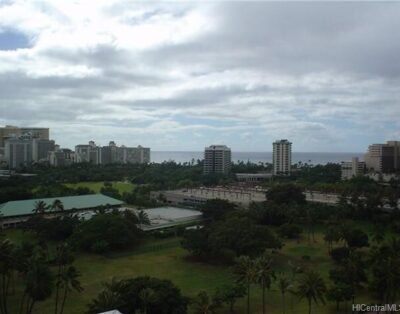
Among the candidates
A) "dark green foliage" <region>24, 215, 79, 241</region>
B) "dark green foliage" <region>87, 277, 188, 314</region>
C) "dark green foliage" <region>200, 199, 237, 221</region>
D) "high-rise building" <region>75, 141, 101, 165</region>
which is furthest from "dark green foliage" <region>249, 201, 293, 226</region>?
"high-rise building" <region>75, 141, 101, 165</region>

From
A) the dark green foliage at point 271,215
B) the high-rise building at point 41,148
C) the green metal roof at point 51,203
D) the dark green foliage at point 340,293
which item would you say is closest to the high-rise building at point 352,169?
the dark green foliage at point 271,215

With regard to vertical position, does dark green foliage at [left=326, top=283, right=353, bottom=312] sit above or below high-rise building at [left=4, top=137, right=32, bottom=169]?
below

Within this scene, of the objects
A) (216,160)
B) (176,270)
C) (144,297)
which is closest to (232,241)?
(176,270)

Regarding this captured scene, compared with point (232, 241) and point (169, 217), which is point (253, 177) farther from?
point (232, 241)

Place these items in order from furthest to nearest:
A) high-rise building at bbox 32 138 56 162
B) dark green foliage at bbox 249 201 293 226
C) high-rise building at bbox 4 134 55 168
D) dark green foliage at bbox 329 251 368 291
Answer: high-rise building at bbox 32 138 56 162
high-rise building at bbox 4 134 55 168
dark green foliage at bbox 249 201 293 226
dark green foliage at bbox 329 251 368 291

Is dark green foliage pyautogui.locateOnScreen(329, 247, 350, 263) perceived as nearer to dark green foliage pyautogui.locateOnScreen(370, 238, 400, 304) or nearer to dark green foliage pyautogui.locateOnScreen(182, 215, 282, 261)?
dark green foliage pyautogui.locateOnScreen(182, 215, 282, 261)

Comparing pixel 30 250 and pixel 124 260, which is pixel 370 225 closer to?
pixel 124 260

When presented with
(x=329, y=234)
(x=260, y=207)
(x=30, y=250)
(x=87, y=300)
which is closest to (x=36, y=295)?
(x=87, y=300)
